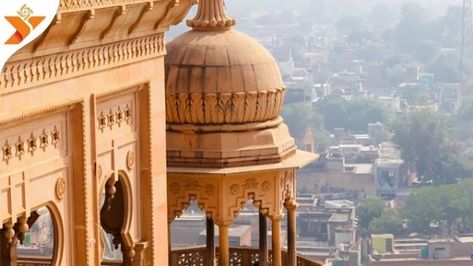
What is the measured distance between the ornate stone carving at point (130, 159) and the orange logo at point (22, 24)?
2.35 meters

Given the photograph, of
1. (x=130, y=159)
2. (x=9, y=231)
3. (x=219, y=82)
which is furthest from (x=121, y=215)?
(x=219, y=82)

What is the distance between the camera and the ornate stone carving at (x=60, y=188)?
21.5 feet

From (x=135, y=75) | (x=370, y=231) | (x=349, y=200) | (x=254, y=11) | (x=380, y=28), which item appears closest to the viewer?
(x=135, y=75)

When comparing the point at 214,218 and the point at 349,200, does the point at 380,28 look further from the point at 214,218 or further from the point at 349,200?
the point at 214,218

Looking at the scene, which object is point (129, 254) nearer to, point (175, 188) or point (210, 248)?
point (175, 188)

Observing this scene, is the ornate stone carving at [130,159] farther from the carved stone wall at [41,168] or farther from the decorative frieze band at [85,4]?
the decorative frieze band at [85,4]

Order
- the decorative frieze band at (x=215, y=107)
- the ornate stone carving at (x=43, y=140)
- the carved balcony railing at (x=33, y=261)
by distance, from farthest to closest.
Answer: the decorative frieze band at (x=215, y=107) → the carved balcony railing at (x=33, y=261) → the ornate stone carving at (x=43, y=140)

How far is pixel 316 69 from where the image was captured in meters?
130

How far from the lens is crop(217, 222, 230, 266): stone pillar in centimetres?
931

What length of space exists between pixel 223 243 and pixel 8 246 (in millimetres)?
3015

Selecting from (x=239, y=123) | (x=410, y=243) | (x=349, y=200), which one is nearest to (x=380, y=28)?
(x=349, y=200)

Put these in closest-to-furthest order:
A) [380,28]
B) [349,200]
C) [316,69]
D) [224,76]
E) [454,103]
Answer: [224,76] < [349,200] < [454,103] < [316,69] < [380,28]

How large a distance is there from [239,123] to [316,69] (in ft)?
399

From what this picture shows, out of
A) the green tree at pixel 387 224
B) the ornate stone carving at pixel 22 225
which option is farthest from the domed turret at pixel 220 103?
the green tree at pixel 387 224
